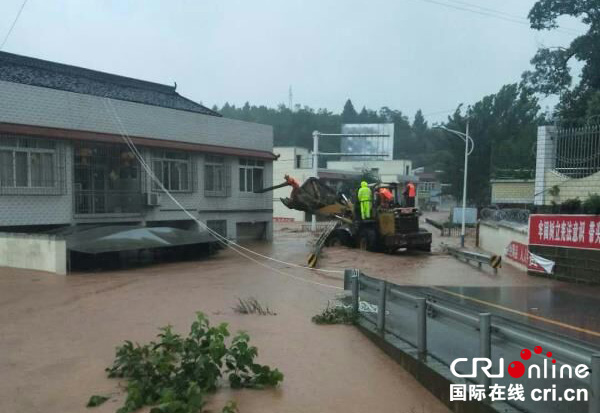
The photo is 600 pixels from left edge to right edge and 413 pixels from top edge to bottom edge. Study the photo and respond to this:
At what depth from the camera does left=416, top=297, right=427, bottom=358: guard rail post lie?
574cm

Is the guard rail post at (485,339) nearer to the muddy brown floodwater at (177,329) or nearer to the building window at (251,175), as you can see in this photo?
the muddy brown floodwater at (177,329)

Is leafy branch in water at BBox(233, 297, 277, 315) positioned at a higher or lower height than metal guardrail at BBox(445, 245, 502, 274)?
higher

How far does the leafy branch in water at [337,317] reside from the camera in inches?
314

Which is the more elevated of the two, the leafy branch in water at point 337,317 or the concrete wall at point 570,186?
the concrete wall at point 570,186

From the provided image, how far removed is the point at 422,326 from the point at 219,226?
61.2 feet

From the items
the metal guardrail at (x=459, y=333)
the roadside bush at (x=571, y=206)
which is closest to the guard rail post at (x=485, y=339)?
the metal guardrail at (x=459, y=333)

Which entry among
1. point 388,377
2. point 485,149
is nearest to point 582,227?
point 388,377

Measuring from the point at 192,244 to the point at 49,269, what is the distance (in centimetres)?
471

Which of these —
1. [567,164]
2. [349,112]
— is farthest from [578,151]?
[349,112]

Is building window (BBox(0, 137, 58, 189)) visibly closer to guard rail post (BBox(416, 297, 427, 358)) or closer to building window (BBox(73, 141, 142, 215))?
building window (BBox(73, 141, 142, 215))

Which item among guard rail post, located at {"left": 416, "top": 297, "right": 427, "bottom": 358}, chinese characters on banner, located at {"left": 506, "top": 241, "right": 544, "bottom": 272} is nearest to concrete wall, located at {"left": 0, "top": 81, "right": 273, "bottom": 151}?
chinese characters on banner, located at {"left": 506, "top": 241, "right": 544, "bottom": 272}

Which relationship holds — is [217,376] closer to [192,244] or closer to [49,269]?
[49,269]

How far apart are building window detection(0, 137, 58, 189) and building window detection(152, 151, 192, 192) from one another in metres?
3.93

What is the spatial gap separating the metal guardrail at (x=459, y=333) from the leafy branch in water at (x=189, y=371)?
5.31ft
